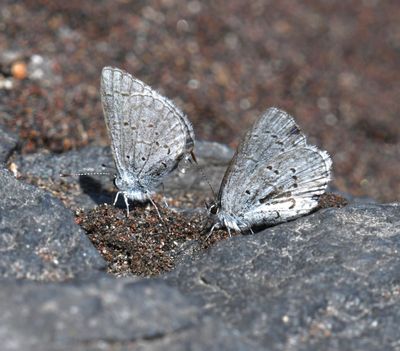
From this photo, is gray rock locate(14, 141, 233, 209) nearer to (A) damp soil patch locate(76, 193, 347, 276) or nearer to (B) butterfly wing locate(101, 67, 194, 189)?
(B) butterfly wing locate(101, 67, 194, 189)

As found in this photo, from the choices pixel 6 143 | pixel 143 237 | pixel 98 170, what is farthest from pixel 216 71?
pixel 143 237

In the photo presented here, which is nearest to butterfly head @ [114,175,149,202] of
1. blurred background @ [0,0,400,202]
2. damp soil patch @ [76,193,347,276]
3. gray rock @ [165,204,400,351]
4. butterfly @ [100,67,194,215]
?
butterfly @ [100,67,194,215]

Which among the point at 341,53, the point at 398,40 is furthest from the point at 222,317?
the point at 398,40

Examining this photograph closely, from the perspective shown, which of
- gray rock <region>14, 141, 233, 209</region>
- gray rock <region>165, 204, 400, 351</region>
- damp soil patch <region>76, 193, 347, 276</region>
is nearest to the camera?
gray rock <region>165, 204, 400, 351</region>

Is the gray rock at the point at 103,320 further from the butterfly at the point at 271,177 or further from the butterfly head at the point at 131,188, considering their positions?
the butterfly head at the point at 131,188

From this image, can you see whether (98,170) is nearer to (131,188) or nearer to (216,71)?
(131,188)

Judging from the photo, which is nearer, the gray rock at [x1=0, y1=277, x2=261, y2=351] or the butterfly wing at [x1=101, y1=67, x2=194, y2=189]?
the gray rock at [x1=0, y1=277, x2=261, y2=351]
